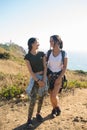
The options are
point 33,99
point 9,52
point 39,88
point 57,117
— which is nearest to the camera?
point 33,99

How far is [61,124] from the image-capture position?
807cm

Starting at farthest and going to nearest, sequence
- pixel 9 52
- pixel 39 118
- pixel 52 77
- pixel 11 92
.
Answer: pixel 9 52
pixel 11 92
pixel 39 118
pixel 52 77

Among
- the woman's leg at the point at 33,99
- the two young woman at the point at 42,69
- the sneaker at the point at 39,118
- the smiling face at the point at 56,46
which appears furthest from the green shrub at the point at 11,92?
the smiling face at the point at 56,46

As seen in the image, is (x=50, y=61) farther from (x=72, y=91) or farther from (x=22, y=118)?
(x=72, y=91)

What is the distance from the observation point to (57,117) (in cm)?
852

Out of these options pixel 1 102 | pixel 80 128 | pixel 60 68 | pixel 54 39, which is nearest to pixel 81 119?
pixel 80 128

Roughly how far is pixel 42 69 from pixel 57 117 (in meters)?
1.63

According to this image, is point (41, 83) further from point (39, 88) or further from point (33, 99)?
point (33, 99)

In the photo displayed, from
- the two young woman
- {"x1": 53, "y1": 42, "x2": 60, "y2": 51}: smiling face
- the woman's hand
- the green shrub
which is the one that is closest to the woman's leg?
the two young woman

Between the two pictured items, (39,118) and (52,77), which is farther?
(39,118)

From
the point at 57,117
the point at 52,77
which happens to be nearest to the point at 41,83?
the point at 52,77

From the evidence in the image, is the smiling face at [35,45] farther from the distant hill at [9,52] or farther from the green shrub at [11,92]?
the distant hill at [9,52]

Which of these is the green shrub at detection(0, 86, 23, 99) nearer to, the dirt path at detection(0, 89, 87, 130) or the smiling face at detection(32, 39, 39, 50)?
the dirt path at detection(0, 89, 87, 130)

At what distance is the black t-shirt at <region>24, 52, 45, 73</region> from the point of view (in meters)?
7.50
